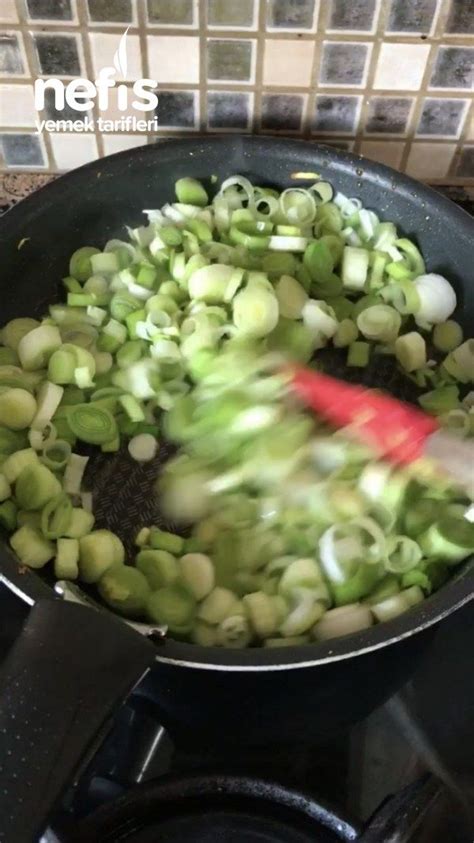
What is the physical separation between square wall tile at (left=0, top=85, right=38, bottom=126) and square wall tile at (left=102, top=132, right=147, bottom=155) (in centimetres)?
7

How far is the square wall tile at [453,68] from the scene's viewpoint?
765 millimetres

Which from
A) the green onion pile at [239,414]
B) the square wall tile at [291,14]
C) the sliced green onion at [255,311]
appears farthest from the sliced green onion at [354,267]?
the square wall tile at [291,14]

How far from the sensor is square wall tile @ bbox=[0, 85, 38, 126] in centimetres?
80

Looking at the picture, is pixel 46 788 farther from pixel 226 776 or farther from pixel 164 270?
pixel 164 270

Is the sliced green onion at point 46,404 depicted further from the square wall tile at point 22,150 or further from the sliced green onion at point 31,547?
the square wall tile at point 22,150

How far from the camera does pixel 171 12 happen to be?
739mm

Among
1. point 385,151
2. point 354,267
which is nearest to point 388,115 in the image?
point 385,151

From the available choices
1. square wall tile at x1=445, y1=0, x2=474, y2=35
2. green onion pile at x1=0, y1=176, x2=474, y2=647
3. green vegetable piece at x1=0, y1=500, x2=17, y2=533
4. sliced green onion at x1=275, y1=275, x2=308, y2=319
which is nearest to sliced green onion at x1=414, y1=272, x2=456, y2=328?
green onion pile at x1=0, y1=176, x2=474, y2=647

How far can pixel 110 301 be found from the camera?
0.82m

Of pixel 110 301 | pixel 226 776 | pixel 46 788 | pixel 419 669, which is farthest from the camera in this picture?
pixel 110 301

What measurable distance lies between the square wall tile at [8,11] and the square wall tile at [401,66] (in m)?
0.32

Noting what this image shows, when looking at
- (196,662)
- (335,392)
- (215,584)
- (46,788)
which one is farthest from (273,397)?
(46,788)

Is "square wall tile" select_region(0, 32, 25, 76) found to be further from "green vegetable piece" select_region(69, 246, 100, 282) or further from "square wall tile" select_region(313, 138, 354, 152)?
"square wall tile" select_region(313, 138, 354, 152)

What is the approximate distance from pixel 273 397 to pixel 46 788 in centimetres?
37
